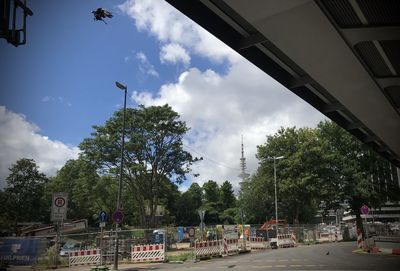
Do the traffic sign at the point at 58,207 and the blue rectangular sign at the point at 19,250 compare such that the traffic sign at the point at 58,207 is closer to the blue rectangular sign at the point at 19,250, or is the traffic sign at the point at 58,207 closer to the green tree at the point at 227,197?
the blue rectangular sign at the point at 19,250

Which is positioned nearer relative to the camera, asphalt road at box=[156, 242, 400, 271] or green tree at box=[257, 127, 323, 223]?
asphalt road at box=[156, 242, 400, 271]

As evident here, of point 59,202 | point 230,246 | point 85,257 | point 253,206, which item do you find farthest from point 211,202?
point 59,202

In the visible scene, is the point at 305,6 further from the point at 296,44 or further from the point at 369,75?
the point at 369,75

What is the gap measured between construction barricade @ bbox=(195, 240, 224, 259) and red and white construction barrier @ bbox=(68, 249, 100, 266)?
593 centimetres

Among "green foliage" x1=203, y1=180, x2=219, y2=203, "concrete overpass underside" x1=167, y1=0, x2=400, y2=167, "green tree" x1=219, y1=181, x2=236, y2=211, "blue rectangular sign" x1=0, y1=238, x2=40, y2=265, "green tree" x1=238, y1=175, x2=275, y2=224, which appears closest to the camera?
"concrete overpass underside" x1=167, y1=0, x2=400, y2=167

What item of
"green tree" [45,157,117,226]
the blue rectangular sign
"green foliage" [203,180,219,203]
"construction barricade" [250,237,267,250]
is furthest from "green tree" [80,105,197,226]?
"green foliage" [203,180,219,203]

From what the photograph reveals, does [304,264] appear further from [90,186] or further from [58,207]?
[90,186]

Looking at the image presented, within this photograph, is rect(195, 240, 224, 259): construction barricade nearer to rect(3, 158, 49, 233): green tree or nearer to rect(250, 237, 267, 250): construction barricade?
rect(250, 237, 267, 250): construction barricade

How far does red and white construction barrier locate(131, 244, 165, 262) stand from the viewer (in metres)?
24.8

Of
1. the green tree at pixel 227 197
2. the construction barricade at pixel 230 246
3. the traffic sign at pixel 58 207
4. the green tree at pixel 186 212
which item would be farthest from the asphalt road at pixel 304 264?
the green tree at pixel 227 197

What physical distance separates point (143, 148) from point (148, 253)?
16780 mm

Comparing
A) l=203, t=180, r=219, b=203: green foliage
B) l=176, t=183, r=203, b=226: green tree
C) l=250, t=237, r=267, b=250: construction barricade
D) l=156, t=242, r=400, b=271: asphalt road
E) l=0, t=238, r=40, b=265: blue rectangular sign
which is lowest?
l=250, t=237, r=267, b=250: construction barricade

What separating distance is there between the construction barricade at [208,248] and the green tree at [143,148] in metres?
15.1

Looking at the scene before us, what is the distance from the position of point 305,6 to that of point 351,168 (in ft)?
141
